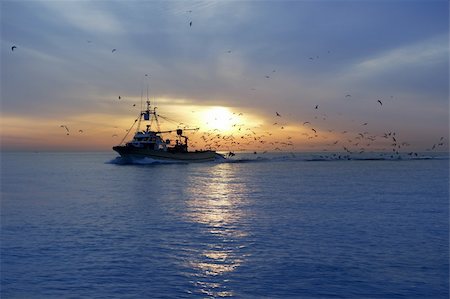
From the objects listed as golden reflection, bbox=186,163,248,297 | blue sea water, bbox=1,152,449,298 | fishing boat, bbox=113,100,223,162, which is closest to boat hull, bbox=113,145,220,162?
fishing boat, bbox=113,100,223,162

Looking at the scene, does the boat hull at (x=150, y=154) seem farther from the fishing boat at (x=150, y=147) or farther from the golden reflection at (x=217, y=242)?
the golden reflection at (x=217, y=242)

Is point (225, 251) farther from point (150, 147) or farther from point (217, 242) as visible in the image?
point (150, 147)

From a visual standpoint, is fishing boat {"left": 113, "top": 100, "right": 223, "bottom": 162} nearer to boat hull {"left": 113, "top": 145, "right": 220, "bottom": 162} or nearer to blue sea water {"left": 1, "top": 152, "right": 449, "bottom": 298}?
boat hull {"left": 113, "top": 145, "right": 220, "bottom": 162}

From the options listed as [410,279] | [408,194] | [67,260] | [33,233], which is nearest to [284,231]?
[410,279]

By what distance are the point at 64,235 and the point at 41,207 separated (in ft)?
37.8

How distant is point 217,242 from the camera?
17641mm

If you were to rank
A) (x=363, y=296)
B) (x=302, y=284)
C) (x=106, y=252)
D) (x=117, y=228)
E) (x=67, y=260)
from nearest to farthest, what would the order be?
(x=363, y=296) < (x=302, y=284) < (x=67, y=260) < (x=106, y=252) < (x=117, y=228)

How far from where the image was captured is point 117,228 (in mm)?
20812

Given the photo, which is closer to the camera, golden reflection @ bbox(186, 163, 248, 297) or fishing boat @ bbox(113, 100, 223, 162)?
golden reflection @ bbox(186, 163, 248, 297)

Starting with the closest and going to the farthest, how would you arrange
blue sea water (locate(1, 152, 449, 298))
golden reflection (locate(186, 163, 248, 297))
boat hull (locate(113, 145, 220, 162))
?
blue sea water (locate(1, 152, 449, 298)), golden reflection (locate(186, 163, 248, 297)), boat hull (locate(113, 145, 220, 162))

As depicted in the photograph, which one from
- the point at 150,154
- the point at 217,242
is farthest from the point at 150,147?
the point at 217,242

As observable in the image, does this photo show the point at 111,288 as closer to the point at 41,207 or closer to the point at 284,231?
the point at 284,231

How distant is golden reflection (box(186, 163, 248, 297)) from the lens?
494 inches

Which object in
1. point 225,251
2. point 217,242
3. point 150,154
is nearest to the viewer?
point 225,251
